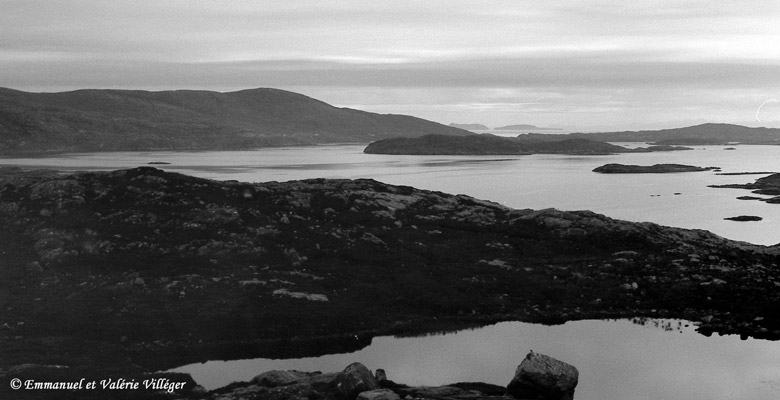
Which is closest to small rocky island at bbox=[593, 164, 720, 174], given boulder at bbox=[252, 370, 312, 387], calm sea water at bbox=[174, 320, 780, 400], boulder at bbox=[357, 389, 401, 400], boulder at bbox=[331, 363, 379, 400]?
calm sea water at bbox=[174, 320, 780, 400]

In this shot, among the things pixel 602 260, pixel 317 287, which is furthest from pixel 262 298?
pixel 602 260

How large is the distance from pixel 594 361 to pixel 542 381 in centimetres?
747

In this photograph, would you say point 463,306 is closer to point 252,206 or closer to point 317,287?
point 317,287

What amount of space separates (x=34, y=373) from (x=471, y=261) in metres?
32.2

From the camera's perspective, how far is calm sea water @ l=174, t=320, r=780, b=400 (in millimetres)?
31422

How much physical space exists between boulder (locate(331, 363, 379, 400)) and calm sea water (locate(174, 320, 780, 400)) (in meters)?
3.70

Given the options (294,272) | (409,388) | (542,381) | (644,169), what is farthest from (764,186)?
(409,388)

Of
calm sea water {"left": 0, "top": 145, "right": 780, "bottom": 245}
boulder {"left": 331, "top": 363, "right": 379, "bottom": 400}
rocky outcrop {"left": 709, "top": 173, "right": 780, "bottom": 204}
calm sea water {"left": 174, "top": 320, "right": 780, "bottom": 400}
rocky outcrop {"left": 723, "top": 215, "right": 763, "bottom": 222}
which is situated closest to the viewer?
boulder {"left": 331, "top": 363, "right": 379, "bottom": 400}

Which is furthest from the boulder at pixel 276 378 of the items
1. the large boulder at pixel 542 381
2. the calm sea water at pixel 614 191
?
the calm sea water at pixel 614 191

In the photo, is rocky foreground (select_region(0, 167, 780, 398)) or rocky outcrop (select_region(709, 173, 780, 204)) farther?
rocky outcrop (select_region(709, 173, 780, 204))

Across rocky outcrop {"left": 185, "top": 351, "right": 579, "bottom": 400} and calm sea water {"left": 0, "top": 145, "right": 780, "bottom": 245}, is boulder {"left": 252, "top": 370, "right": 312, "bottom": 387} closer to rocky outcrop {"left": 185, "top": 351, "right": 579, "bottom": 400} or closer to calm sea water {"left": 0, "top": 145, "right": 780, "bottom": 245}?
rocky outcrop {"left": 185, "top": 351, "right": 579, "bottom": 400}

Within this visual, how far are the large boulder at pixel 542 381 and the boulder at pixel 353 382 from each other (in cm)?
618

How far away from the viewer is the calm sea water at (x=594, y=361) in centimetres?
3142

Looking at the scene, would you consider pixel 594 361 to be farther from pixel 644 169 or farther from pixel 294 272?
pixel 644 169
